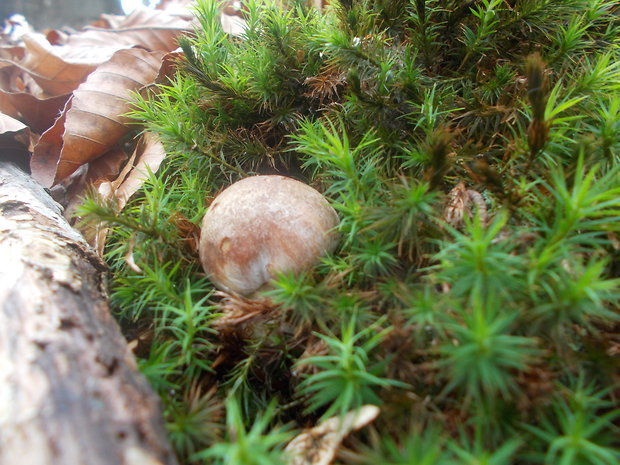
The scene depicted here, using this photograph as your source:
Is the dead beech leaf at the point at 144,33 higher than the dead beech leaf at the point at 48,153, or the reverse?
the dead beech leaf at the point at 144,33

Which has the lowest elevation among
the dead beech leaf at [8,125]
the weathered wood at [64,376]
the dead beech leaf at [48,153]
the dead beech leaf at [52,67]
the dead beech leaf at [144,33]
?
Answer: the weathered wood at [64,376]

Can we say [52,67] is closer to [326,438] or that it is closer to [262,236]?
[262,236]

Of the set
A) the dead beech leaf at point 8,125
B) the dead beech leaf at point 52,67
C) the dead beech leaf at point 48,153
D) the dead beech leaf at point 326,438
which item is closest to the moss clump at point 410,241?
the dead beech leaf at point 326,438

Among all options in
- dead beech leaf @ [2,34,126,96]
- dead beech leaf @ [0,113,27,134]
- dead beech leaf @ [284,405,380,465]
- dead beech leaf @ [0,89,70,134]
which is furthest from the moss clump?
dead beech leaf @ [2,34,126,96]

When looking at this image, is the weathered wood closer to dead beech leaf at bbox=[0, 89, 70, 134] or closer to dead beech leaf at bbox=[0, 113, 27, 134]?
dead beech leaf at bbox=[0, 113, 27, 134]

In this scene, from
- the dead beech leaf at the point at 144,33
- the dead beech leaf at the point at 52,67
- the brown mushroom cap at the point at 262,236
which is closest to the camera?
the brown mushroom cap at the point at 262,236

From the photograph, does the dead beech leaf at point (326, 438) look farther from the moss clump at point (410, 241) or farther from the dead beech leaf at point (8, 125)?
the dead beech leaf at point (8, 125)

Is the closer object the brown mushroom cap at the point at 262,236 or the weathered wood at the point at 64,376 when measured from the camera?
the weathered wood at the point at 64,376
